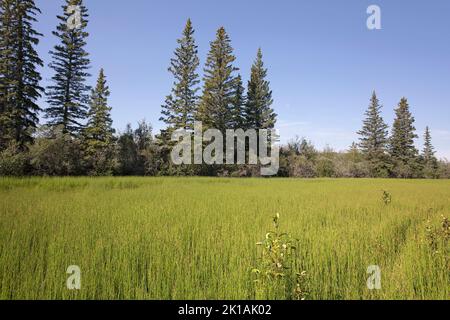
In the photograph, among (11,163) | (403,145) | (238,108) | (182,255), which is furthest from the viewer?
(403,145)

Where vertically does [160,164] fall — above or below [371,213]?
above

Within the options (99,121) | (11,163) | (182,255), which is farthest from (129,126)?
(182,255)

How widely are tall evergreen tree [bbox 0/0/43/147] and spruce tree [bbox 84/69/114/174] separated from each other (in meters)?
4.81

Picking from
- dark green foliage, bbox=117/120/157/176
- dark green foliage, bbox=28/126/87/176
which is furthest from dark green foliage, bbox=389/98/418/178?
dark green foliage, bbox=28/126/87/176

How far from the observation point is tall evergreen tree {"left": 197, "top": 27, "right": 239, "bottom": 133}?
31938 millimetres

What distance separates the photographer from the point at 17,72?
19.5 meters

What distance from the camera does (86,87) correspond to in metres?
25.2

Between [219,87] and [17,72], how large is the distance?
20.2 meters

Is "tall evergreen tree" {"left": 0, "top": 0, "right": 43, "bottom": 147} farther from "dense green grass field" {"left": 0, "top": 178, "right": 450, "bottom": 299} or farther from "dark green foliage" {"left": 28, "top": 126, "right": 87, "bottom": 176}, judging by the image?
"dense green grass field" {"left": 0, "top": 178, "right": 450, "bottom": 299}

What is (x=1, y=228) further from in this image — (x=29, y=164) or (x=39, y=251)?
(x=29, y=164)

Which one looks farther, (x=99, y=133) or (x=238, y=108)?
(x=238, y=108)

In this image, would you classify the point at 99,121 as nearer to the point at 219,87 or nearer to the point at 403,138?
the point at 219,87

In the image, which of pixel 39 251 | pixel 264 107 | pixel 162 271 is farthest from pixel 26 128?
pixel 264 107
